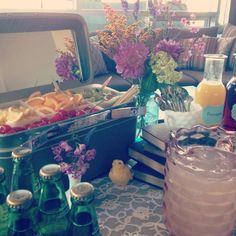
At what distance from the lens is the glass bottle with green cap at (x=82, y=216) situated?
51 cm

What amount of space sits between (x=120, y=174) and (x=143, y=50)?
1.15 ft

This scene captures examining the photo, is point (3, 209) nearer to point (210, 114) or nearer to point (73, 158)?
point (73, 158)

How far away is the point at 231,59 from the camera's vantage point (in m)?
3.64

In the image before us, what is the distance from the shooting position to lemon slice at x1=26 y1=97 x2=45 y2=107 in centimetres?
91

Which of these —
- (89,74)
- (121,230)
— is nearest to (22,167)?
(121,230)

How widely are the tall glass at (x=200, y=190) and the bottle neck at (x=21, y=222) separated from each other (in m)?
0.30

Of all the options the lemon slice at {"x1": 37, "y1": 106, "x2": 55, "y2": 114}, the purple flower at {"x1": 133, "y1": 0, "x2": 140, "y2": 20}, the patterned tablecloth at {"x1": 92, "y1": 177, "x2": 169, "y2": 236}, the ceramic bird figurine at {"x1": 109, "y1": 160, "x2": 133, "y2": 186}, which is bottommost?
the patterned tablecloth at {"x1": 92, "y1": 177, "x2": 169, "y2": 236}

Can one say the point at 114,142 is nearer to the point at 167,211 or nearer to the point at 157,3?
the point at 167,211

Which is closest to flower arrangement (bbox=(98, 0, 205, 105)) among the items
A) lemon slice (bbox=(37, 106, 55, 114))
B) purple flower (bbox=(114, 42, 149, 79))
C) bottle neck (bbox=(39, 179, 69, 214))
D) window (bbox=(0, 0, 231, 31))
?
purple flower (bbox=(114, 42, 149, 79))

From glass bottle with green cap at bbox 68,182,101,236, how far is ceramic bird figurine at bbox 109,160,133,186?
1.03 feet

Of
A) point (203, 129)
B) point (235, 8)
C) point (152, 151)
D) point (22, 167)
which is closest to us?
point (22, 167)

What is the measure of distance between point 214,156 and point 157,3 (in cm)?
62

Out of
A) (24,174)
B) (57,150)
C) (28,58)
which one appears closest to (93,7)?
(28,58)

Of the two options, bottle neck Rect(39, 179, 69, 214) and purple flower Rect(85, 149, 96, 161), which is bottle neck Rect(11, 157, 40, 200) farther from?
purple flower Rect(85, 149, 96, 161)
